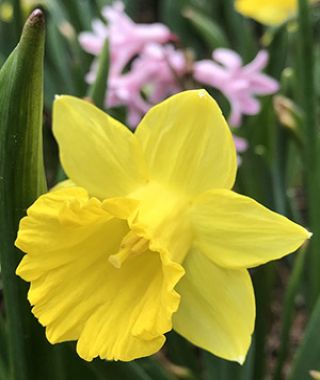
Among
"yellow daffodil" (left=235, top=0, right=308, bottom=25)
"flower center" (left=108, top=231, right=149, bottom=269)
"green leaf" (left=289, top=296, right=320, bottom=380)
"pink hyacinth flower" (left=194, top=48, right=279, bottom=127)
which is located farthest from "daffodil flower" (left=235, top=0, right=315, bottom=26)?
"flower center" (left=108, top=231, right=149, bottom=269)

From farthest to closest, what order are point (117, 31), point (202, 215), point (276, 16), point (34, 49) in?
point (276, 16)
point (117, 31)
point (202, 215)
point (34, 49)

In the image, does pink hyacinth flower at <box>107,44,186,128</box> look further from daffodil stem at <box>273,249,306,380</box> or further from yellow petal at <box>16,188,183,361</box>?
yellow petal at <box>16,188,183,361</box>

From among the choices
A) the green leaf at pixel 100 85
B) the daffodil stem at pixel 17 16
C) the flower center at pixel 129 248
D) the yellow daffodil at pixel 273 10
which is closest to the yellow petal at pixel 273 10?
the yellow daffodil at pixel 273 10

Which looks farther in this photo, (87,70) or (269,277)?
(87,70)

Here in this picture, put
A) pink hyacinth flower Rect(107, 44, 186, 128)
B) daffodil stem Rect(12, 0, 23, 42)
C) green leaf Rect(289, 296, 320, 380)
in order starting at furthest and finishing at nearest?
pink hyacinth flower Rect(107, 44, 186, 128) → daffodil stem Rect(12, 0, 23, 42) → green leaf Rect(289, 296, 320, 380)

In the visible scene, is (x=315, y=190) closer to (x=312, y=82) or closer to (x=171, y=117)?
→ (x=312, y=82)

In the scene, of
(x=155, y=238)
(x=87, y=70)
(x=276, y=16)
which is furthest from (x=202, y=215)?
(x=276, y=16)

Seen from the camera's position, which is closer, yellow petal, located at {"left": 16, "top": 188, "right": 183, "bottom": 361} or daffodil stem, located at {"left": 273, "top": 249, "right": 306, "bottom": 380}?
yellow petal, located at {"left": 16, "top": 188, "right": 183, "bottom": 361}
